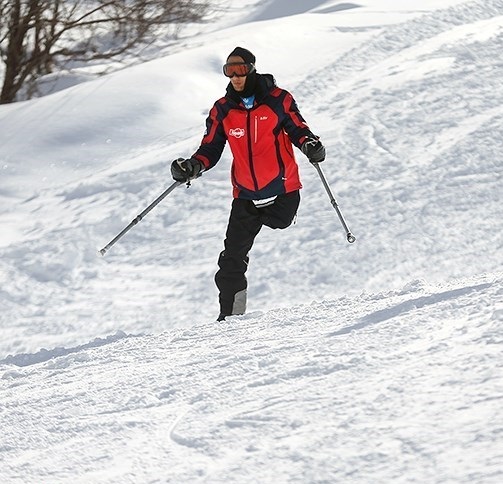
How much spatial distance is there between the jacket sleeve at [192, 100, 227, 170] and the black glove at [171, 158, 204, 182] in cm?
5

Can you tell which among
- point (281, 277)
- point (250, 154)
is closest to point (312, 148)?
point (250, 154)

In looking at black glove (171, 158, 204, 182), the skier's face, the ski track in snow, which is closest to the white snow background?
the ski track in snow

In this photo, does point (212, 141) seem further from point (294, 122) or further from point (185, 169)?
point (294, 122)

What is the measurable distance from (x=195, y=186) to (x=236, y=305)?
3706 millimetres

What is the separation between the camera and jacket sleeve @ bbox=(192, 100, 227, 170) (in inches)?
194

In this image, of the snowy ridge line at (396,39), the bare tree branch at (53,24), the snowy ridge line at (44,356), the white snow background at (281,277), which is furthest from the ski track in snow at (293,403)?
the bare tree branch at (53,24)

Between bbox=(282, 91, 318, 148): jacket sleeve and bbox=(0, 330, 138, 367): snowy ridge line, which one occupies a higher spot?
bbox=(282, 91, 318, 148): jacket sleeve

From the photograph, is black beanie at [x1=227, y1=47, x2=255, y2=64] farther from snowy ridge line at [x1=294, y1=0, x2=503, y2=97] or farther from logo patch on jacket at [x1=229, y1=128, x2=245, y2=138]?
snowy ridge line at [x1=294, y1=0, x2=503, y2=97]

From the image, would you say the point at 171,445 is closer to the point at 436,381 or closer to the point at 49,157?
the point at 436,381

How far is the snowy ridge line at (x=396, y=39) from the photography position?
35.7 feet

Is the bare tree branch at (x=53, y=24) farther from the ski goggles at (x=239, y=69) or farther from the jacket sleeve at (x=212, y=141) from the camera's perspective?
the ski goggles at (x=239, y=69)

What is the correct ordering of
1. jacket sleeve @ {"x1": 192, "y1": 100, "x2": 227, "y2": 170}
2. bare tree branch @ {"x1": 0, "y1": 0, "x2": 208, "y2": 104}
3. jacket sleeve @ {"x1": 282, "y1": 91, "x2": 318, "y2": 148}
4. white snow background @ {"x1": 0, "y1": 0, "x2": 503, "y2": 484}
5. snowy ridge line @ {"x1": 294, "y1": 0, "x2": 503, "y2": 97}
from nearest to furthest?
white snow background @ {"x1": 0, "y1": 0, "x2": 503, "y2": 484}
jacket sleeve @ {"x1": 282, "y1": 91, "x2": 318, "y2": 148}
jacket sleeve @ {"x1": 192, "y1": 100, "x2": 227, "y2": 170}
snowy ridge line @ {"x1": 294, "y1": 0, "x2": 503, "y2": 97}
bare tree branch @ {"x1": 0, "y1": 0, "x2": 208, "y2": 104}

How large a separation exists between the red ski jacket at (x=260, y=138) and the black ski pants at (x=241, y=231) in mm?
66

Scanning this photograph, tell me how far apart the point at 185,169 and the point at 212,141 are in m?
0.20
